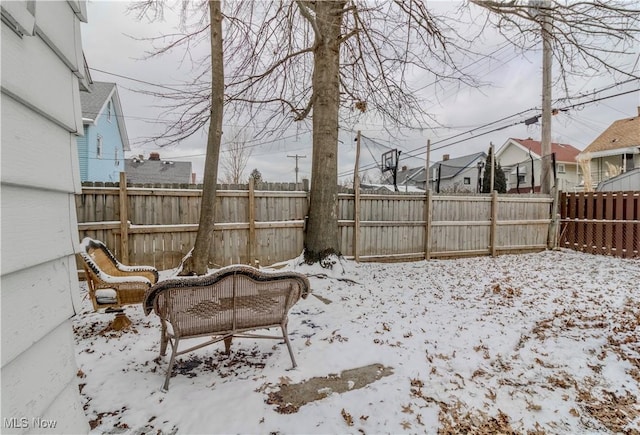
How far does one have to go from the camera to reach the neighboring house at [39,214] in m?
0.71

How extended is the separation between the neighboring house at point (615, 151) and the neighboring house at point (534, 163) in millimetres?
2759

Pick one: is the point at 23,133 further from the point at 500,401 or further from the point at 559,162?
the point at 559,162

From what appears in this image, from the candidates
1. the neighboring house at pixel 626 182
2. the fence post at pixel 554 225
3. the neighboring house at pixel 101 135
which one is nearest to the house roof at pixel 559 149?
the neighboring house at pixel 626 182

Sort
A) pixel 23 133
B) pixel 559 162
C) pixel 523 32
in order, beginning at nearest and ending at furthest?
pixel 23 133 < pixel 523 32 < pixel 559 162

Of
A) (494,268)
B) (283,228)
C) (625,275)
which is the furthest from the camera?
(494,268)

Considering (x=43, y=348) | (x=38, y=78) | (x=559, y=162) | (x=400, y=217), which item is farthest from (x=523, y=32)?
(x=559, y=162)

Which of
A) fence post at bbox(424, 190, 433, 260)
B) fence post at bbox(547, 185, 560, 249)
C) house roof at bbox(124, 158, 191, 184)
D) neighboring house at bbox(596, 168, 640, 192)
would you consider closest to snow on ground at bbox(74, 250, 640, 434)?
fence post at bbox(424, 190, 433, 260)

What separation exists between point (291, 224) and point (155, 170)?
19366 millimetres

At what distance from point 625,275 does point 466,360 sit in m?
5.51

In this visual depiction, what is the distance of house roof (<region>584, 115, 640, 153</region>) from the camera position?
16.7m

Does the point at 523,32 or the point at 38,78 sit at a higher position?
the point at 523,32

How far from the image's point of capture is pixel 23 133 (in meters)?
0.79

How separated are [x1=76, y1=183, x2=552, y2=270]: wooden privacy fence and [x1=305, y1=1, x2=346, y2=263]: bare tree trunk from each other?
866mm

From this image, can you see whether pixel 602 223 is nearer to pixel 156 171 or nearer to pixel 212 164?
pixel 212 164
